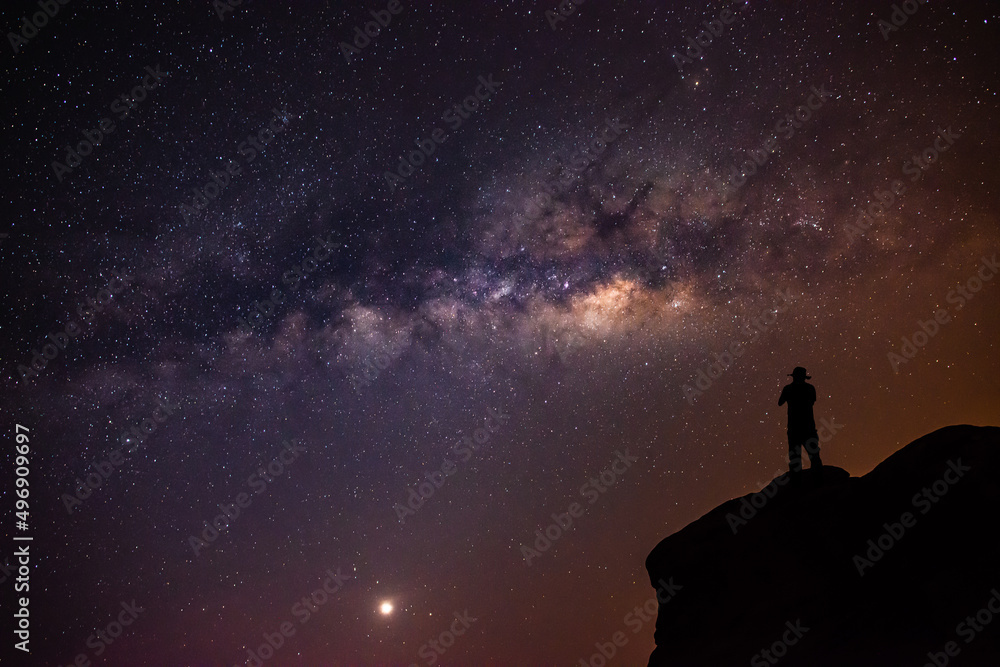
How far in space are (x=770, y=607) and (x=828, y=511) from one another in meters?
1.65

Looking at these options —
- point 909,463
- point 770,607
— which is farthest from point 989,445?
point 770,607

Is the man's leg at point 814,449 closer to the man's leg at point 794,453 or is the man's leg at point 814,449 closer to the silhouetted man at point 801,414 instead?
the silhouetted man at point 801,414

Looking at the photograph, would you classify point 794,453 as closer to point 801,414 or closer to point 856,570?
point 801,414

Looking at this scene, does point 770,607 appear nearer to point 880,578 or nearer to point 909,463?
point 880,578

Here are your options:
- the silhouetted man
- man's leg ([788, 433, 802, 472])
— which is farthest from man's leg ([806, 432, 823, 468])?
man's leg ([788, 433, 802, 472])

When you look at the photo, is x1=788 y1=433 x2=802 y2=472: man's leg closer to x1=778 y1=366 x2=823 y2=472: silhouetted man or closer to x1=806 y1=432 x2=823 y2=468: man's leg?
x1=778 y1=366 x2=823 y2=472: silhouetted man

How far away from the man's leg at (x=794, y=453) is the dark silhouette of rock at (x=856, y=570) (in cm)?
19

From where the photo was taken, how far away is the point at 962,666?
4562 millimetres

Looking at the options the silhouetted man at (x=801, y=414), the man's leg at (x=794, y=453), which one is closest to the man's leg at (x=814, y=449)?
the silhouetted man at (x=801, y=414)

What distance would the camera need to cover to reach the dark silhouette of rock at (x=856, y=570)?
516 centimetres

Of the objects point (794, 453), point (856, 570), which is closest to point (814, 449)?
point (794, 453)

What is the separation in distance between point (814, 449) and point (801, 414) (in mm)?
633

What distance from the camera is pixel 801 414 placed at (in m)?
7.96

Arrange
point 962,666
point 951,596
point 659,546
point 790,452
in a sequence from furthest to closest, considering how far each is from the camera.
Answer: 1. point 659,546
2. point 790,452
3. point 951,596
4. point 962,666
